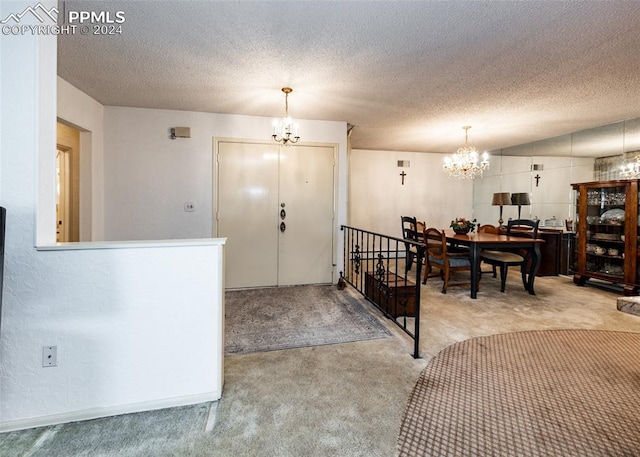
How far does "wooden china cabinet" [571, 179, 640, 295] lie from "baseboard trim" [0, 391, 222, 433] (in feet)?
16.8

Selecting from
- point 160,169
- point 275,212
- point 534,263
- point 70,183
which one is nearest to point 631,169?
point 534,263

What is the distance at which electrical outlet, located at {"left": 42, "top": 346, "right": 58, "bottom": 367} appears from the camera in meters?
1.53

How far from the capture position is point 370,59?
252 centimetres

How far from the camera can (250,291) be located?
13.2 feet

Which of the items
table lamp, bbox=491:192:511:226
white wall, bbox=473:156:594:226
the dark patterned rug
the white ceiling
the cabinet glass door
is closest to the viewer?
the white ceiling

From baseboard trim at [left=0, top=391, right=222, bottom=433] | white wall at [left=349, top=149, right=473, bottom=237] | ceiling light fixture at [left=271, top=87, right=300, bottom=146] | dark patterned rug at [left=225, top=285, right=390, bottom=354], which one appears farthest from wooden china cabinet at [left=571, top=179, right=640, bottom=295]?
baseboard trim at [left=0, top=391, right=222, bottom=433]

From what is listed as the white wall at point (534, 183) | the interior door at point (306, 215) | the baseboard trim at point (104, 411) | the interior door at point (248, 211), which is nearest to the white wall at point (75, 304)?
the baseboard trim at point (104, 411)

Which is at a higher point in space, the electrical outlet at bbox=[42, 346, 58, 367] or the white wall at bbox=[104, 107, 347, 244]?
the white wall at bbox=[104, 107, 347, 244]

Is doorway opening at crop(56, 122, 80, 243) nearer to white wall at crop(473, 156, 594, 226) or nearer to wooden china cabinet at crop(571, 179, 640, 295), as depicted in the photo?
wooden china cabinet at crop(571, 179, 640, 295)

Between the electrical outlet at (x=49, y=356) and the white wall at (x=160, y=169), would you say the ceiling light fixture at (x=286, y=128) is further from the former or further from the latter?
the electrical outlet at (x=49, y=356)

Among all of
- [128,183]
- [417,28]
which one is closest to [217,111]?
[128,183]

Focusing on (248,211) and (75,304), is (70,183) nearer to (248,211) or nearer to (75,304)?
(248,211)

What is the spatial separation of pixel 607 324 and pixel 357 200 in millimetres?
4473

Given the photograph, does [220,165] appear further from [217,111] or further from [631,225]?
[631,225]
